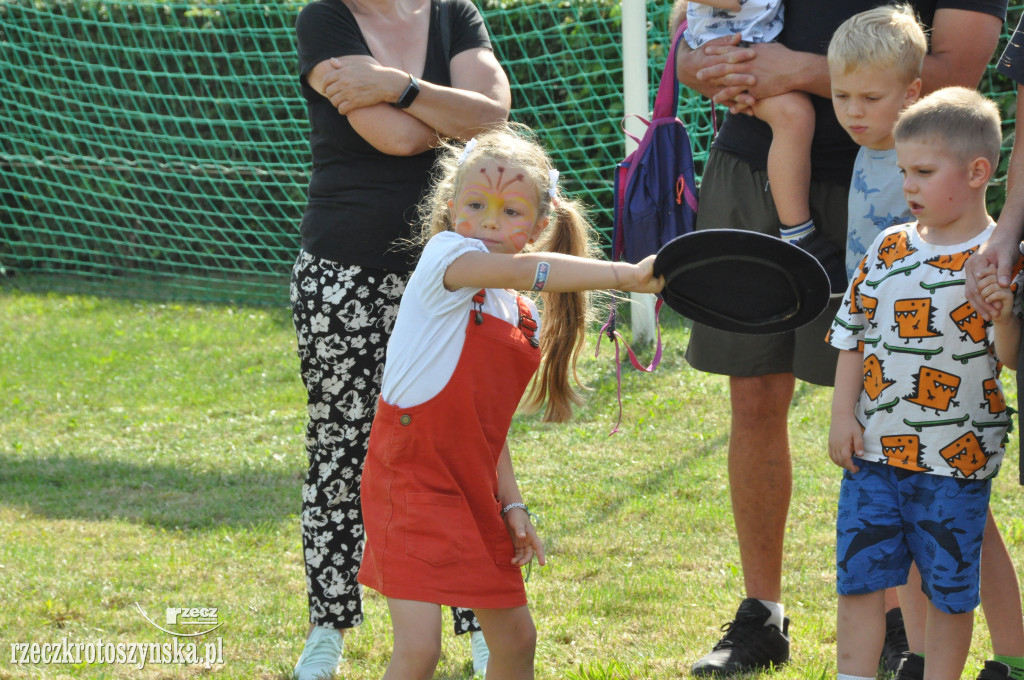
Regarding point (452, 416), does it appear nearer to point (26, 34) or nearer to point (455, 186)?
point (455, 186)

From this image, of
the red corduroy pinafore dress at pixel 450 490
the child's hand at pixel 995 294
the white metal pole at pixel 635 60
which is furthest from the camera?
the white metal pole at pixel 635 60

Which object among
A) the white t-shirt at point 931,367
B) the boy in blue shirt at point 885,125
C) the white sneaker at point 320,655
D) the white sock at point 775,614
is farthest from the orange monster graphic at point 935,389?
the white sneaker at point 320,655

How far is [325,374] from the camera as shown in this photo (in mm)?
2969

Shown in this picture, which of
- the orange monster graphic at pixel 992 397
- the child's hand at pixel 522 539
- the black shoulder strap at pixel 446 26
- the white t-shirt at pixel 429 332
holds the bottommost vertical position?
the child's hand at pixel 522 539

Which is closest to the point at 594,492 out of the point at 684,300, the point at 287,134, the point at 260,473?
the point at 260,473

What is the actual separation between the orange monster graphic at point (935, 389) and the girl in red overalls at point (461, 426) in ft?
2.62

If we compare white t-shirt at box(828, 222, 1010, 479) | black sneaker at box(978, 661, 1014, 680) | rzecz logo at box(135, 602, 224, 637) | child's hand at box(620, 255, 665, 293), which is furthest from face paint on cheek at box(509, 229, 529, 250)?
rzecz logo at box(135, 602, 224, 637)

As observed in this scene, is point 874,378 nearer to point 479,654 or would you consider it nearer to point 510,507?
point 510,507

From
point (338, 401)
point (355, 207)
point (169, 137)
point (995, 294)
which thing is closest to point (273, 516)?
point (338, 401)

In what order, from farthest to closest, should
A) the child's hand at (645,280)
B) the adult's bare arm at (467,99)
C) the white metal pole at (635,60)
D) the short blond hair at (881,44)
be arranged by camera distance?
the white metal pole at (635,60)
the adult's bare arm at (467,99)
the short blond hair at (881,44)
the child's hand at (645,280)

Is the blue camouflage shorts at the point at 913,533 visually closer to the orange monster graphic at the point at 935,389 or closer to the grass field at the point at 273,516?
the orange monster graphic at the point at 935,389

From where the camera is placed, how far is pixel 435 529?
A: 87.6 inches

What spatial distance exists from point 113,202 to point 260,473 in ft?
17.9

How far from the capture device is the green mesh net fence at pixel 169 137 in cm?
803
